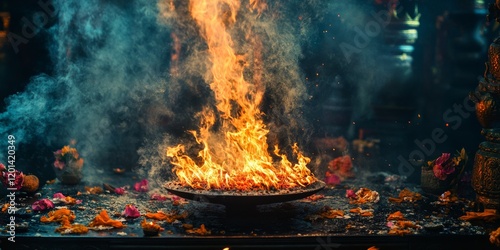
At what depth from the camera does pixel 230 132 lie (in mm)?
7766

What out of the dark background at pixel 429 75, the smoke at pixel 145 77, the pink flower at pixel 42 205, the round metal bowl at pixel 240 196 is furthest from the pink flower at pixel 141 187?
the dark background at pixel 429 75

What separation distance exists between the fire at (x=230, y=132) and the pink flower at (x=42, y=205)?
1.55 meters

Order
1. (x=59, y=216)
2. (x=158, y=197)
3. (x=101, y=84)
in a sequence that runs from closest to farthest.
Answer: (x=59, y=216)
(x=158, y=197)
(x=101, y=84)

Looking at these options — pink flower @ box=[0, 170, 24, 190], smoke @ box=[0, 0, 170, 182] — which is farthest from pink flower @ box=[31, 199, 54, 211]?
smoke @ box=[0, 0, 170, 182]

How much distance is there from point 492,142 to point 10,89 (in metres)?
6.74

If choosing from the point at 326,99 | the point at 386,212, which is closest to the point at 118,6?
the point at 326,99

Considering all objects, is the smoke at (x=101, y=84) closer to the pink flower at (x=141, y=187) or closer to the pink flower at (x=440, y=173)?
the pink flower at (x=141, y=187)

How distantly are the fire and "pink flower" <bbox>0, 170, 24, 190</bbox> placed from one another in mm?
1992

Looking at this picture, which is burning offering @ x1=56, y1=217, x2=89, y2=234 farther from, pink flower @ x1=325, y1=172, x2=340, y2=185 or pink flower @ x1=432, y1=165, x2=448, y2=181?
pink flower @ x1=432, y1=165, x2=448, y2=181

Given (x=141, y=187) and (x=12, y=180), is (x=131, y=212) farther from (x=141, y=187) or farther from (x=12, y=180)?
(x=12, y=180)

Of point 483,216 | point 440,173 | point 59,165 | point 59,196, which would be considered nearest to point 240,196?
point 59,196

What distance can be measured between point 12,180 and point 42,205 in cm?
86

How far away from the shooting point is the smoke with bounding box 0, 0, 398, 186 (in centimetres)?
872

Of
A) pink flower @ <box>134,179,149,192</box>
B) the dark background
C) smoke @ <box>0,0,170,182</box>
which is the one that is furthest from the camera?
the dark background
